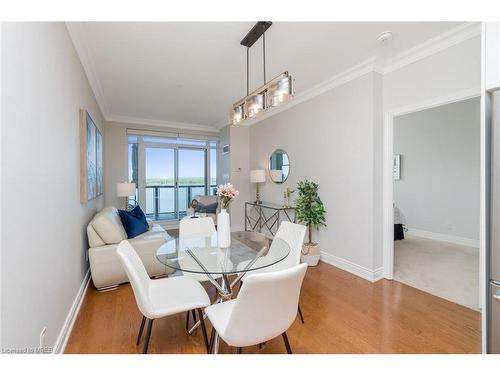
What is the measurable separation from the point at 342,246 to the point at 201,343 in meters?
2.22

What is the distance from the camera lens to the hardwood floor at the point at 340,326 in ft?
5.55

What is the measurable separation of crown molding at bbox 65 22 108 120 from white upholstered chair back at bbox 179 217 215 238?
2059mm

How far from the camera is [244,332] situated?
117 centimetres

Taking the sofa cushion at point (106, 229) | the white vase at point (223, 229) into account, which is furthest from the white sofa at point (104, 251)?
the white vase at point (223, 229)

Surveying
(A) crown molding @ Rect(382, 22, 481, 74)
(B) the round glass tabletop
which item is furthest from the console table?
(A) crown molding @ Rect(382, 22, 481, 74)

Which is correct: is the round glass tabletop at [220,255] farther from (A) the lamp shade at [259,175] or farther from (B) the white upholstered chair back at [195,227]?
(A) the lamp shade at [259,175]

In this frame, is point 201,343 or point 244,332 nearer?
point 244,332

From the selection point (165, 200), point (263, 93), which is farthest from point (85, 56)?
point (165, 200)

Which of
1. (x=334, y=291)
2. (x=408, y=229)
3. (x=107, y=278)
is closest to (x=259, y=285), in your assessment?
(x=334, y=291)

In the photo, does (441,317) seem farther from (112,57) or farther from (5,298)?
(112,57)

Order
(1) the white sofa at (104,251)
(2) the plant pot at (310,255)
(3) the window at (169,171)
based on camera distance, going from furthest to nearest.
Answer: (3) the window at (169,171), (2) the plant pot at (310,255), (1) the white sofa at (104,251)

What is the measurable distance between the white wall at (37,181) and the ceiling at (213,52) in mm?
554

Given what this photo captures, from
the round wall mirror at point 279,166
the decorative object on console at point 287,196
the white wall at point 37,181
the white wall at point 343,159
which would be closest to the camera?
the white wall at point 37,181

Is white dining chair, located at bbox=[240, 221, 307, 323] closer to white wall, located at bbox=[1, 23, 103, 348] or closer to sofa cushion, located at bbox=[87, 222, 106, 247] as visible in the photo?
white wall, located at bbox=[1, 23, 103, 348]
